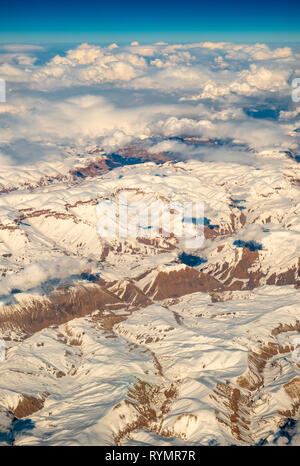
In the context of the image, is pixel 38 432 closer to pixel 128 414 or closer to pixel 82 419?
pixel 82 419
